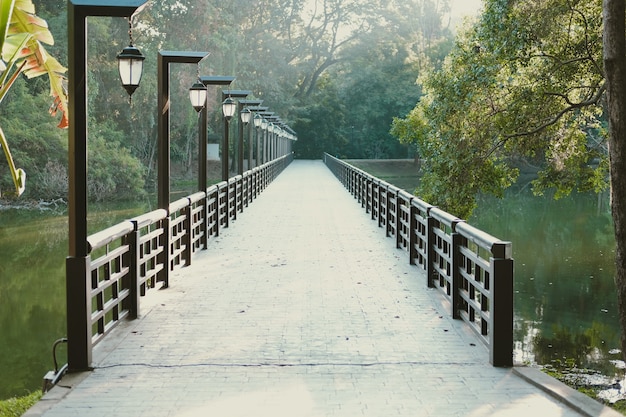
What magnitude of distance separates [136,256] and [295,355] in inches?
77.3

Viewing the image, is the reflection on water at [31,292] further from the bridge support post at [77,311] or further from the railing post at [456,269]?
the railing post at [456,269]

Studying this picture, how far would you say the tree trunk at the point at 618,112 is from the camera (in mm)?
7336

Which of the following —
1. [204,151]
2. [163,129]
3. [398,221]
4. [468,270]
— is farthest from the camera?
[204,151]

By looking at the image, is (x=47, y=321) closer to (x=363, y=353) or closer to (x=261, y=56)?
(x=363, y=353)

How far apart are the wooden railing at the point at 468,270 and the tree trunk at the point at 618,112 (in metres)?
1.31

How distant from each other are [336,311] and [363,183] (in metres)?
12.7

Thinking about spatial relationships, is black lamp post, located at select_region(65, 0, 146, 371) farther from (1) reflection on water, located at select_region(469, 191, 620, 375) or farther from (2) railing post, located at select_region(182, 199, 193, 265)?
(1) reflection on water, located at select_region(469, 191, 620, 375)

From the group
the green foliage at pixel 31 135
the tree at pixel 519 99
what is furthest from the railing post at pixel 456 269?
the green foliage at pixel 31 135

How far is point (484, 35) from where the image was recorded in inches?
689

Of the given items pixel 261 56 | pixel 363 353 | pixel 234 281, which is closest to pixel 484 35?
pixel 234 281

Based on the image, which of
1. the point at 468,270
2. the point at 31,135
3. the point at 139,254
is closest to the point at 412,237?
the point at 468,270

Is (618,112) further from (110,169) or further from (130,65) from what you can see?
(110,169)

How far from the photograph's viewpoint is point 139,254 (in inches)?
284

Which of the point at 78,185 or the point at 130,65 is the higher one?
the point at 130,65
